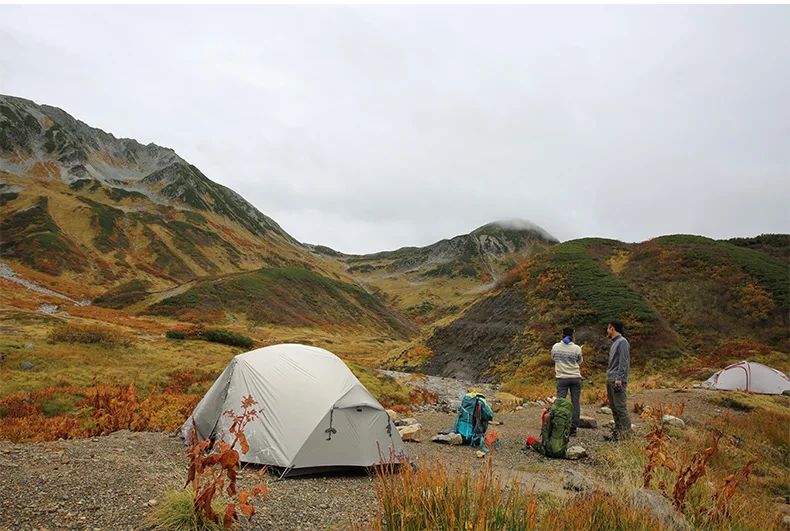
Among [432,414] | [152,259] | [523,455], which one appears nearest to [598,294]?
[432,414]

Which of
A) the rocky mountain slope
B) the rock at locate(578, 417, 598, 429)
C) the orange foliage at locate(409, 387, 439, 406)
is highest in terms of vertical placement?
the rocky mountain slope

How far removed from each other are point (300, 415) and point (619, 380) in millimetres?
7925

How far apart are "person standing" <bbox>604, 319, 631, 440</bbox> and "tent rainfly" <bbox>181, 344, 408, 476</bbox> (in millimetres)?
5728

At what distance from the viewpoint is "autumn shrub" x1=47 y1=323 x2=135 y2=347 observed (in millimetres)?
21672

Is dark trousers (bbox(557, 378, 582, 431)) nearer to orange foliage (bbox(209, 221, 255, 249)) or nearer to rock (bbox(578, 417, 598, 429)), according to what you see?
rock (bbox(578, 417, 598, 429))

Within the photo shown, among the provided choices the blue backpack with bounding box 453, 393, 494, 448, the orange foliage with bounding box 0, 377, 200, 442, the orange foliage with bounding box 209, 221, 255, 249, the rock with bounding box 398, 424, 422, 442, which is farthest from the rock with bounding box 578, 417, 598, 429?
the orange foliage with bounding box 209, 221, 255, 249

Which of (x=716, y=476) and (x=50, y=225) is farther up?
(x=50, y=225)

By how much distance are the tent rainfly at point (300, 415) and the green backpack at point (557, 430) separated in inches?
140

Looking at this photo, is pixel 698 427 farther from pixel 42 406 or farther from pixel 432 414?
pixel 42 406

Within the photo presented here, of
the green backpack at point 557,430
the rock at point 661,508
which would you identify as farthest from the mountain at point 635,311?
the rock at point 661,508

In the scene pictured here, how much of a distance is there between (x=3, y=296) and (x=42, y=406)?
38031 millimetres

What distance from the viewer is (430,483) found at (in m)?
3.88

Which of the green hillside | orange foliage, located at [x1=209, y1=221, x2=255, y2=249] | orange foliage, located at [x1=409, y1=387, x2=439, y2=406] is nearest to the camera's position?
orange foliage, located at [x1=409, y1=387, x2=439, y2=406]

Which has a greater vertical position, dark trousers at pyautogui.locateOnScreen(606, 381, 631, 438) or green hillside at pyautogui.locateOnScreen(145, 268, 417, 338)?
green hillside at pyautogui.locateOnScreen(145, 268, 417, 338)
